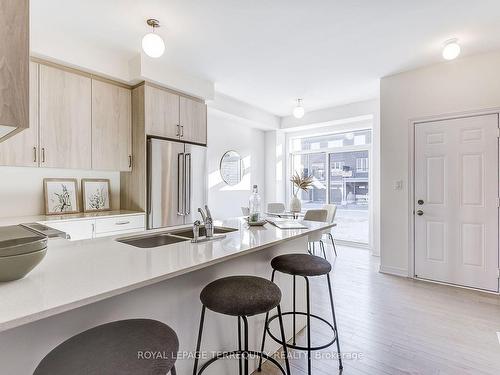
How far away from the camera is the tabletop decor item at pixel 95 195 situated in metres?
3.13

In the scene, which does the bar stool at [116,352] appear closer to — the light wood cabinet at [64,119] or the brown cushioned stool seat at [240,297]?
the brown cushioned stool seat at [240,297]

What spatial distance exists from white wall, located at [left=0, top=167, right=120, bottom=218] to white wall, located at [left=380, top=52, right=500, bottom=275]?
13.6ft

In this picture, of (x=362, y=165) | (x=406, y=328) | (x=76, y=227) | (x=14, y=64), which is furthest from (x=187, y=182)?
(x=362, y=165)

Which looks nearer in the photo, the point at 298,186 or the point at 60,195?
the point at 60,195

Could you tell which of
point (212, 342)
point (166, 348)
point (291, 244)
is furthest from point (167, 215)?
point (166, 348)

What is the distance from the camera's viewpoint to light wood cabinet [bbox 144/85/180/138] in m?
3.16

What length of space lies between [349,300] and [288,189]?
3573 mm

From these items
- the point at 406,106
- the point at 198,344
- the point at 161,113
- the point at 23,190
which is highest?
the point at 406,106

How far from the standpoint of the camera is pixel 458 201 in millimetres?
3166

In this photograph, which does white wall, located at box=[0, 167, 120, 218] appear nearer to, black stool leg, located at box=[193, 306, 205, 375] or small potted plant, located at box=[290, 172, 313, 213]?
black stool leg, located at box=[193, 306, 205, 375]

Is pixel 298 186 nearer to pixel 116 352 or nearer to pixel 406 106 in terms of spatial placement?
pixel 406 106

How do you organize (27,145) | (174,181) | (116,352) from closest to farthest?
(116,352) → (27,145) → (174,181)

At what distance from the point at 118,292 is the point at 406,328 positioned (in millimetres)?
2424

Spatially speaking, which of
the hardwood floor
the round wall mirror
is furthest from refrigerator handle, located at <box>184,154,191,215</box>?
the hardwood floor
